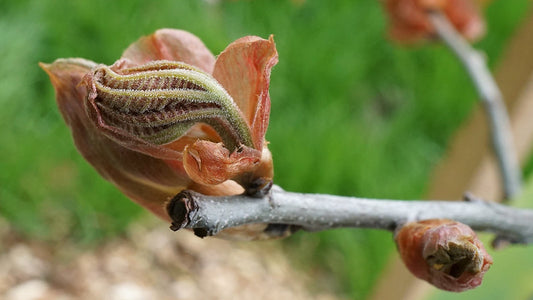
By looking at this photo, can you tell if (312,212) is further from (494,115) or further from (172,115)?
(494,115)

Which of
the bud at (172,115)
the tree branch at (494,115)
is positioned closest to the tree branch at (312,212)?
the bud at (172,115)

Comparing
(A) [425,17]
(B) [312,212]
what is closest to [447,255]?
(B) [312,212]

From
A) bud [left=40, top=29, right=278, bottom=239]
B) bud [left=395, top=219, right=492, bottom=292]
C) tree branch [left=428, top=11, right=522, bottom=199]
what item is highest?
bud [left=40, top=29, right=278, bottom=239]

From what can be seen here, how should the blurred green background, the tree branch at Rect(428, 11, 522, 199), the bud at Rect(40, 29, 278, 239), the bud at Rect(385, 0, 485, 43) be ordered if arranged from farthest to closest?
the blurred green background, the bud at Rect(385, 0, 485, 43), the tree branch at Rect(428, 11, 522, 199), the bud at Rect(40, 29, 278, 239)

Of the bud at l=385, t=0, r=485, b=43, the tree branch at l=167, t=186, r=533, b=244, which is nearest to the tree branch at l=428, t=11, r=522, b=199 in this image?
the bud at l=385, t=0, r=485, b=43

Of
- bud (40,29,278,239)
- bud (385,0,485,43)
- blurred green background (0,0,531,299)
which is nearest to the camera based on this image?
bud (40,29,278,239)

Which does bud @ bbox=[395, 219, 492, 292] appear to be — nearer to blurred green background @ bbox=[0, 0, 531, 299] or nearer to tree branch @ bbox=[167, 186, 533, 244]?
tree branch @ bbox=[167, 186, 533, 244]

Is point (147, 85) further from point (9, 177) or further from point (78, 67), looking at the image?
point (9, 177)

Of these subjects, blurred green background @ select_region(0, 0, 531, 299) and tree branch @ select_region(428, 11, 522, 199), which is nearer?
tree branch @ select_region(428, 11, 522, 199)
